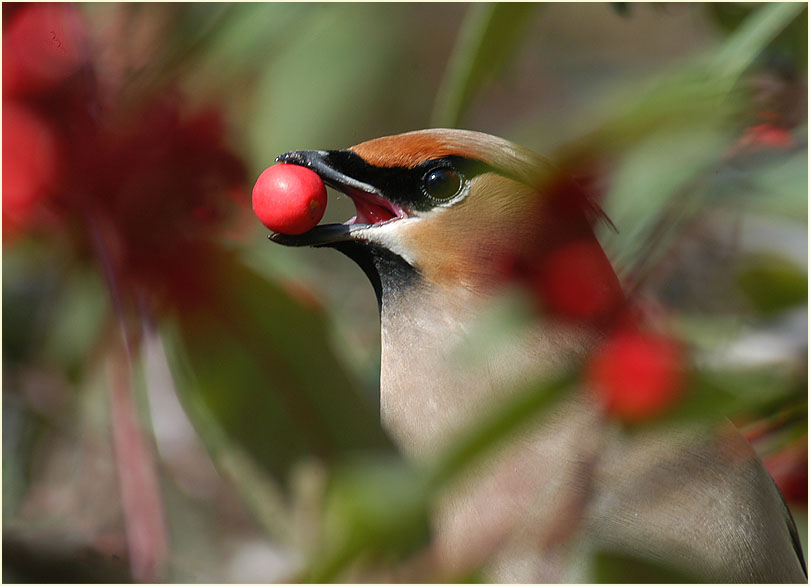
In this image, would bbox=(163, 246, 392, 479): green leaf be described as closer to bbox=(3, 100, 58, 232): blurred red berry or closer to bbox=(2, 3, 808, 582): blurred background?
bbox=(2, 3, 808, 582): blurred background

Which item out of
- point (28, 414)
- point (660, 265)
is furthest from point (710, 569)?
point (28, 414)

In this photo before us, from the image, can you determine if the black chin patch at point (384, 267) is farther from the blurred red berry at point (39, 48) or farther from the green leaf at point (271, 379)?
the blurred red berry at point (39, 48)

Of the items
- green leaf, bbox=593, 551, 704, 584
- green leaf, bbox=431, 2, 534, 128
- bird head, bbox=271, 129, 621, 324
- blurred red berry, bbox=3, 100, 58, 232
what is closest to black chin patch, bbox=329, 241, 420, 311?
bird head, bbox=271, 129, 621, 324

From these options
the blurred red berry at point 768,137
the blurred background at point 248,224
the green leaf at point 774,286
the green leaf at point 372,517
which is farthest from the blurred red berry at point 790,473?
the green leaf at point 372,517

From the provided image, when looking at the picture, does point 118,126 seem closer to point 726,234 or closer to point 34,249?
point 34,249

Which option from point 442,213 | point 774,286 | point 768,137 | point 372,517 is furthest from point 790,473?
point 372,517

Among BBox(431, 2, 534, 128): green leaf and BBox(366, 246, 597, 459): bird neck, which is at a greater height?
BBox(431, 2, 534, 128): green leaf

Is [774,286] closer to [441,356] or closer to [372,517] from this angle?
[441,356]

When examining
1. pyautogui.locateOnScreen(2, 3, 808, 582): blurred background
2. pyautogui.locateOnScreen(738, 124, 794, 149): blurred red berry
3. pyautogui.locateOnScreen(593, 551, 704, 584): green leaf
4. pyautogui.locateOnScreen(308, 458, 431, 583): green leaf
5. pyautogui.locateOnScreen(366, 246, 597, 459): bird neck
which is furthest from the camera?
pyautogui.locateOnScreen(366, 246, 597, 459): bird neck
